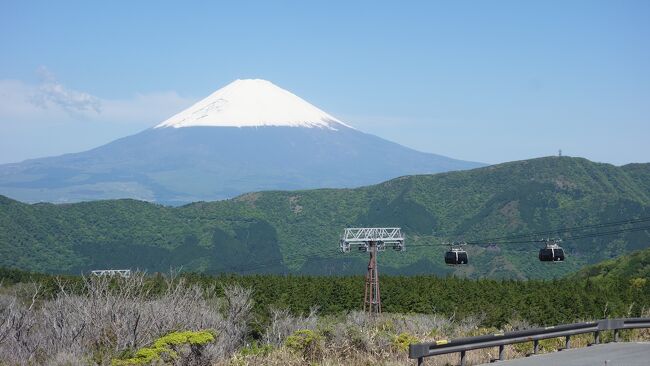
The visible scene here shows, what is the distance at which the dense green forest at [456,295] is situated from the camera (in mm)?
75812

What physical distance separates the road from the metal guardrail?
486 mm

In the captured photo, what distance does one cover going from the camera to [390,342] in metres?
21.7

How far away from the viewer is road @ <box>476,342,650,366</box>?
69.6 ft

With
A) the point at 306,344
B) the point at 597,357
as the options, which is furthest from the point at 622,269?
the point at 306,344

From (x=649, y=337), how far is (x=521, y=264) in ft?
514

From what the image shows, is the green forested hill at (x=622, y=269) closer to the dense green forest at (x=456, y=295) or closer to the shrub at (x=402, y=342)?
the dense green forest at (x=456, y=295)

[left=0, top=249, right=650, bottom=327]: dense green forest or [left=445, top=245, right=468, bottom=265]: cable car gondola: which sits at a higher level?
[left=445, top=245, right=468, bottom=265]: cable car gondola

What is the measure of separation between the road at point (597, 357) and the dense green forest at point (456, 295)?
141 feet

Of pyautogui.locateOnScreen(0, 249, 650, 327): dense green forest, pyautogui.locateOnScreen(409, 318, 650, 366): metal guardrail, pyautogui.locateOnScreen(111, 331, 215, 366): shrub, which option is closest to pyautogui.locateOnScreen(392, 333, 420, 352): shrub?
pyautogui.locateOnScreen(409, 318, 650, 366): metal guardrail

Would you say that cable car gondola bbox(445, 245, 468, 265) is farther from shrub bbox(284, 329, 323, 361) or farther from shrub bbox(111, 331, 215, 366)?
shrub bbox(111, 331, 215, 366)

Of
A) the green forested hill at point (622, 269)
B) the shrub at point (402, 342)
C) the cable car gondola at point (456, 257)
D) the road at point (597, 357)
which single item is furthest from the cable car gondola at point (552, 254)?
the green forested hill at point (622, 269)

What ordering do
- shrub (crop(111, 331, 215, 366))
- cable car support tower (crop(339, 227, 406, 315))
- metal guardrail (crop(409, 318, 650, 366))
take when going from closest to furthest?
shrub (crop(111, 331, 215, 366))
metal guardrail (crop(409, 318, 650, 366))
cable car support tower (crop(339, 227, 406, 315))

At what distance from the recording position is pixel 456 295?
88.9 metres

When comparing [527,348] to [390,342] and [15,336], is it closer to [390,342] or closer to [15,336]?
[390,342]
